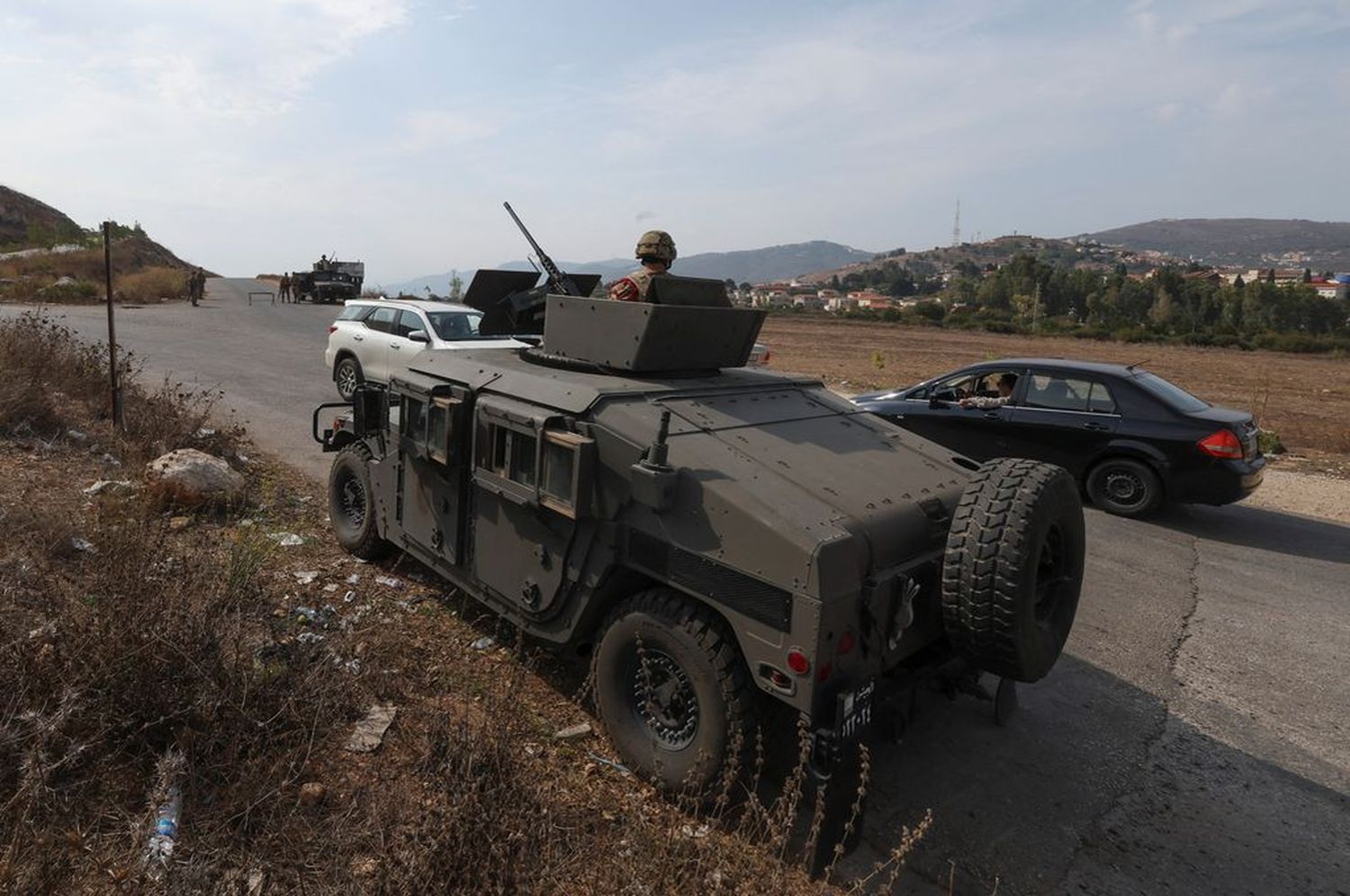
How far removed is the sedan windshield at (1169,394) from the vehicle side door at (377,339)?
915 centimetres

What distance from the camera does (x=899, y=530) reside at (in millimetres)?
3615

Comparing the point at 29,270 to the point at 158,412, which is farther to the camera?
the point at 29,270

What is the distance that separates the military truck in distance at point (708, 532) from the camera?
128 inches

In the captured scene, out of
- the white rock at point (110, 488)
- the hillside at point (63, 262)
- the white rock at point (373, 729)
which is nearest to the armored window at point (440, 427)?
the white rock at point (373, 729)

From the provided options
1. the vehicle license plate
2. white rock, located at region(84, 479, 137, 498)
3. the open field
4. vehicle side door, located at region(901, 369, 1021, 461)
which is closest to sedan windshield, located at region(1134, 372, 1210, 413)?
vehicle side door, located at region(901, 369, 1021, 461)

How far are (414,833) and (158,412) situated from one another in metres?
7.06

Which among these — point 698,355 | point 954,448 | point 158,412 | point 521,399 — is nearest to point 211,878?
point 521,399

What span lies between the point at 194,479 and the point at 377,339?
18.0 feet

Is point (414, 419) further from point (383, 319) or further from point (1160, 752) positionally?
point (383, 319)

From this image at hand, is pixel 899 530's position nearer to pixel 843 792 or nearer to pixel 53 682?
pixel 843 792

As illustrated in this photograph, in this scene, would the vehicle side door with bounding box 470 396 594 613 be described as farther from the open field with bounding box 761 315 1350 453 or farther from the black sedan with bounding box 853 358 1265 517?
the open field with bounding box 761 315 1350 453

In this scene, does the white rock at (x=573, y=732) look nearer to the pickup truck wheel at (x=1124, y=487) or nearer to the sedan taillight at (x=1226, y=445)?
the pickup truck wheel at (x=1124, y=487)

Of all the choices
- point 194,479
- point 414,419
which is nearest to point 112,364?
point 194,479

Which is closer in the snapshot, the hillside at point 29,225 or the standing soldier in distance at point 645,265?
the standing soldier in distance at point 645,265
